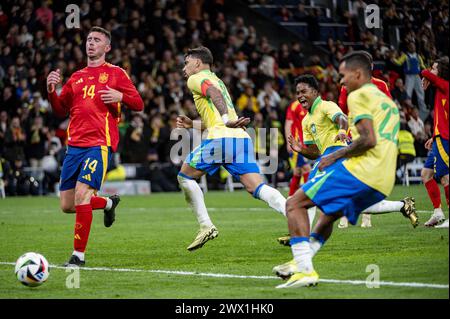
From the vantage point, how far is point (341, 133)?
11.1 m

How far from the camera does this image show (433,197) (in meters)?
15.4

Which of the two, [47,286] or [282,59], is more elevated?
[282,59]

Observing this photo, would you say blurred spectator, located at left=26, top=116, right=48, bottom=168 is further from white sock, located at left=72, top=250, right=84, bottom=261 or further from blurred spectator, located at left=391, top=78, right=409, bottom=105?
white sock, located at left=72, top=250, right=84, bottom=261

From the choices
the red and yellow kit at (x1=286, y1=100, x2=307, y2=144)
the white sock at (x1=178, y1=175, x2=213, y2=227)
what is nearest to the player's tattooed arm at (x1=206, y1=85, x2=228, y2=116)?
the white sock at (x1=178, y1=175, x2=213, y2=227)

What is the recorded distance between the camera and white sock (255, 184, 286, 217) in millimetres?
11266

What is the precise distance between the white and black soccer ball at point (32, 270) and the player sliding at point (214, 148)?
10.5 feet

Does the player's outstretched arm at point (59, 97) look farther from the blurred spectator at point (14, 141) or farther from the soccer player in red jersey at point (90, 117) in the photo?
the blurred spectator at point (14, 141)

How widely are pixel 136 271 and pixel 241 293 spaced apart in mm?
2212

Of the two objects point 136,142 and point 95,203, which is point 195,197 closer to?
point 95,203

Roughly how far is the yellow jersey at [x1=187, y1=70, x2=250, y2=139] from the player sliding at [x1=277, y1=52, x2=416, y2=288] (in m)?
3.16

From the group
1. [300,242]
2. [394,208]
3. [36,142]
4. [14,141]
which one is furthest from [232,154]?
[36,142]

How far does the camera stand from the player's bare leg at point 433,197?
1517cm
